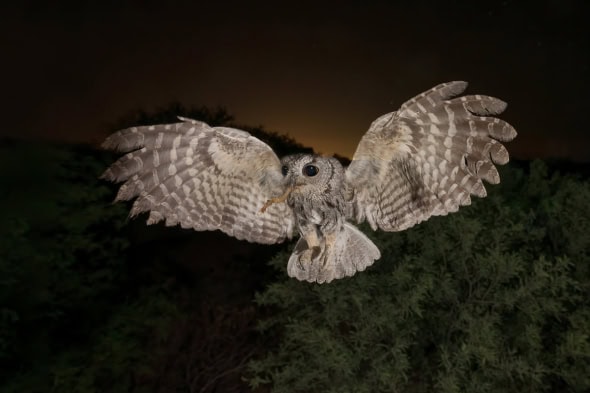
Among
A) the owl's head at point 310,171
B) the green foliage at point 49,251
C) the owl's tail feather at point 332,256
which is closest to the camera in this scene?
the owl's head at point 310,171

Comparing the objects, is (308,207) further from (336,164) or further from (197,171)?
(197,171)

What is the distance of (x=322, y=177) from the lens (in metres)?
1.71

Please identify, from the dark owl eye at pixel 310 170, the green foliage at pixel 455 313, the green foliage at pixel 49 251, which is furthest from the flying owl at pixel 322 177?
the green foliage at pixel 455 313

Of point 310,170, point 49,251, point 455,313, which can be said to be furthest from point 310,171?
point 455,313

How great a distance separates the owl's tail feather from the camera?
191 centimetres

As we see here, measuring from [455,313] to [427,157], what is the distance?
6.88 ft

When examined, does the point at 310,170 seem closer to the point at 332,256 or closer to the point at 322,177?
the point at 322,177

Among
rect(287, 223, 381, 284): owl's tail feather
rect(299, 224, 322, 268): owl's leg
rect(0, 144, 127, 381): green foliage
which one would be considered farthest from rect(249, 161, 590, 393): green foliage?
rect(299, 224, 322, 268): owl's leg

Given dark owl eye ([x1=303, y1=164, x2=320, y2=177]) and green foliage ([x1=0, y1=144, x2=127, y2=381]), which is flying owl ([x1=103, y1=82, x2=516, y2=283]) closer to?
dark owl eye ([x1=303, y1=164, x2=320, y2=177])

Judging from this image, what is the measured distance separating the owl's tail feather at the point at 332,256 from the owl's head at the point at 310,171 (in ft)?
0.67

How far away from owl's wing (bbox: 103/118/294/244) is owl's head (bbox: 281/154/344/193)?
0.39ft

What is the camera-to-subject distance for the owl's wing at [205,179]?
5.91 ft

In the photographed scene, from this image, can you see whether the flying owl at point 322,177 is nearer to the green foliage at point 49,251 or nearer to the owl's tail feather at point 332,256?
the owl's tail feather at point 332,256

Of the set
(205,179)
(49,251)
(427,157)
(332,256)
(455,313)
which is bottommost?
(49,251)
